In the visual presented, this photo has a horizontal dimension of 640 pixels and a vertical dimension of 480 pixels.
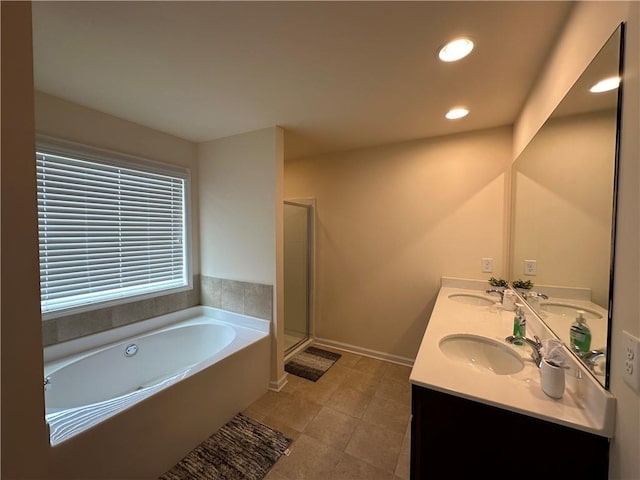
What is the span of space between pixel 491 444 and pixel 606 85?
51.0 inches

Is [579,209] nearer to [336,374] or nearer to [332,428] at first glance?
[332,428]

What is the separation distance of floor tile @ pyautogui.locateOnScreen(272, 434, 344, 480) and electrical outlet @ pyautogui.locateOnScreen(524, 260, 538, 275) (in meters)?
1.68

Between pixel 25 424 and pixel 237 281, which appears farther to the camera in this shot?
pixel 237 281

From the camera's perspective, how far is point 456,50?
129cm

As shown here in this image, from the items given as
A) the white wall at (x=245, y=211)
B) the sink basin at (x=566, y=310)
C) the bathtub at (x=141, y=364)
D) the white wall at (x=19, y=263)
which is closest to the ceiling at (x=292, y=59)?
the white wall at (x=245, y=211)

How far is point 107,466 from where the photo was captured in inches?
49.3

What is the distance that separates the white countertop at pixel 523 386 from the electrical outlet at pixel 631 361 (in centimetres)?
13

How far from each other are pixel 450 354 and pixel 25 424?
164 cm

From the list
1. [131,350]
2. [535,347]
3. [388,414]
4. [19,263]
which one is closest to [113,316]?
[131,350]

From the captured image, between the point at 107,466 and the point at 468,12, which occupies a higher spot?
the point at 468,12

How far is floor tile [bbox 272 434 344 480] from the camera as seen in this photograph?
4.87 feet

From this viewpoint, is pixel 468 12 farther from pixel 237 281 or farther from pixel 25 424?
pixel 237 281

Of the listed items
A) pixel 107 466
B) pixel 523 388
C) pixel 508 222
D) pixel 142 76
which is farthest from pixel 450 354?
pixel 142 76

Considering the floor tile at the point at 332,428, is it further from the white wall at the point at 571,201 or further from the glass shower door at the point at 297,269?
the white wall at the point at 571,201
